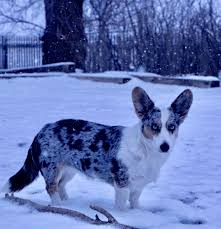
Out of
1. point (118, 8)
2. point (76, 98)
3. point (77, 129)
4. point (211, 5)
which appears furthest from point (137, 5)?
point (77, 129)

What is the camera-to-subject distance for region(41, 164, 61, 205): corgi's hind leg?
16.5 feet

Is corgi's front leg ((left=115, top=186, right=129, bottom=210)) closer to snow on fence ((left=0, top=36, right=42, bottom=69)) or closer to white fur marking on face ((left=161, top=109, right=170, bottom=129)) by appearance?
white fur marking on face ((left=161, top=109, right=170, bottom=129))

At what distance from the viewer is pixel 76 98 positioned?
12789 mm

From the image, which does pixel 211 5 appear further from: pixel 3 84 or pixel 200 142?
pixel 200 142

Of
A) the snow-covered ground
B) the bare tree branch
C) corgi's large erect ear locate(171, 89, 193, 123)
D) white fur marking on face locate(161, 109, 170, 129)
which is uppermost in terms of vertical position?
corgi's large erect ear locate(171, 89, 193, 123)

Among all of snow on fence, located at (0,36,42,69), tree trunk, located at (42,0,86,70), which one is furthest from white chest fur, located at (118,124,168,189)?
snow on fence, located at (0,36,42,69)

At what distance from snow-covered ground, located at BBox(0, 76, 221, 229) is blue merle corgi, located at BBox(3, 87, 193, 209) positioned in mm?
200

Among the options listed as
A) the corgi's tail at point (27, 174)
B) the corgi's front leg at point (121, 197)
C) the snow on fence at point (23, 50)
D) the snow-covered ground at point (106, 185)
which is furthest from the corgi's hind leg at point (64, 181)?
the snow on fence at point (23, 50)

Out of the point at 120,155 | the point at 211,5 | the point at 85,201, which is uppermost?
the point at 211,5

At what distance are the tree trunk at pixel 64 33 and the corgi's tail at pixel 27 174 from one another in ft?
53.4

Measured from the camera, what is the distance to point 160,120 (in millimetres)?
4578

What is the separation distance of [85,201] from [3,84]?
10.8 m

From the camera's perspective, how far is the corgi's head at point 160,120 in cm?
455

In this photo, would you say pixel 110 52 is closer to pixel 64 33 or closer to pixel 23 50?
pixel 64 33
